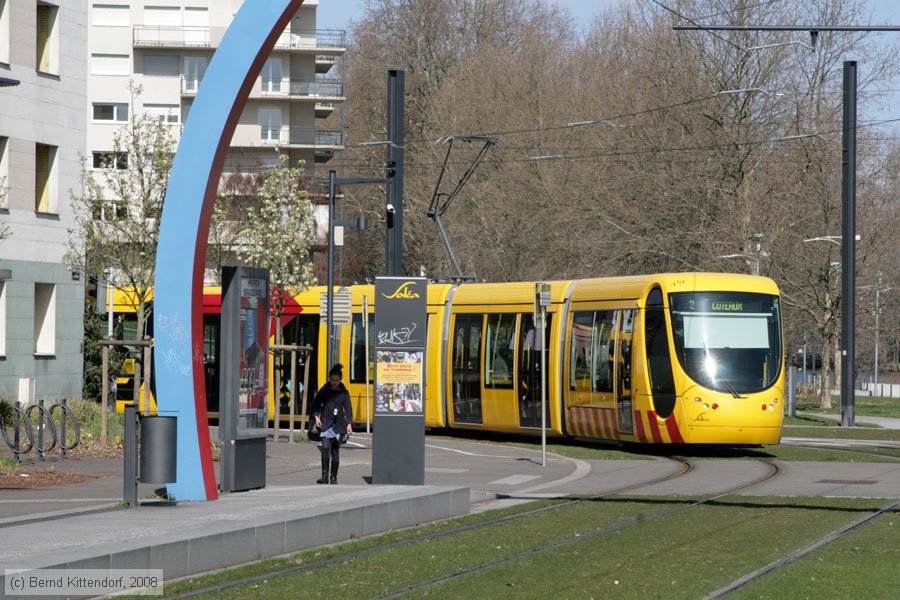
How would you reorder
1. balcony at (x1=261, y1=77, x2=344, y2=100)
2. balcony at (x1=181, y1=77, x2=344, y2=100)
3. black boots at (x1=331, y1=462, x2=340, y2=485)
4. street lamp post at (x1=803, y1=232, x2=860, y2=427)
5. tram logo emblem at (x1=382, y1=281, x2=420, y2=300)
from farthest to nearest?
balcony at (x1=261, y1=77, x2=344, y2=100), balcony at (x1=181, y1=77, x2=344, y2=100), street lamp post at (x1=803, y1=232, x2=860, y2=427), black boots at (x1=331, y1=462, x2=340, y2=485), tram logo emblem at (x1=382, y1=281, x2=420, y2=300)

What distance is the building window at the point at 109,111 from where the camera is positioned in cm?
7400

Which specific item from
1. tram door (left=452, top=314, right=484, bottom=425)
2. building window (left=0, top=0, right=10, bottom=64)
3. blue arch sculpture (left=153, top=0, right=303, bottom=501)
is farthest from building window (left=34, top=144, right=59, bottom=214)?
blue arch sculpture (left=153, top=0, right=303, bottom=501)

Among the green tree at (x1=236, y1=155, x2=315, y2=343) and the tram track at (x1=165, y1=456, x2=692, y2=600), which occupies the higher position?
the green tree at (x1=236, y1=155, x2=315, y2=343)

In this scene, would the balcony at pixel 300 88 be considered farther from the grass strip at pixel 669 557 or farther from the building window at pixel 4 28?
the grass strip at pixel 669 557

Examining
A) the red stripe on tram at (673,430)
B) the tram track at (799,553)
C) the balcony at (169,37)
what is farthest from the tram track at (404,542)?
the balcony at (169,37)

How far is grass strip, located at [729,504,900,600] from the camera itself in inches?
406

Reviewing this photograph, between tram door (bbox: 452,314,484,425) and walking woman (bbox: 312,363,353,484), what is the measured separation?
10.7 meters

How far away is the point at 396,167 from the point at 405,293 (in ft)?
28.5

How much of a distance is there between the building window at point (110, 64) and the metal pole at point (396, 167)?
49.9m

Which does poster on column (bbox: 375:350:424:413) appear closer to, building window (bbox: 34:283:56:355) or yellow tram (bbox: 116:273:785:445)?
yellow tram (bbox: 116:273:785:445)

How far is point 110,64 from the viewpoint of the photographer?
246 ft

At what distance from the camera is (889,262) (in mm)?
53562

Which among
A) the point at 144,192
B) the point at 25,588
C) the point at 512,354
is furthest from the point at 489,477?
the point at 25,588

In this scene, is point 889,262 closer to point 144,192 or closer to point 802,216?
point 802,216
